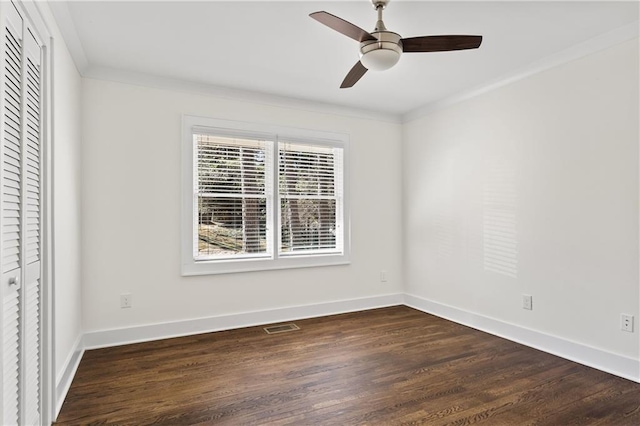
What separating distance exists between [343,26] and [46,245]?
2048mm

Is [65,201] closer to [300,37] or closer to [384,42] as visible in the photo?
[300,37]

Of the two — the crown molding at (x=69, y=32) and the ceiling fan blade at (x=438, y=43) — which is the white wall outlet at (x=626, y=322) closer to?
the ceiling fan blade at (x=438, y=43)

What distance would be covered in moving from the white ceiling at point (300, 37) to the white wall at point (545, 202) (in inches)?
14.1

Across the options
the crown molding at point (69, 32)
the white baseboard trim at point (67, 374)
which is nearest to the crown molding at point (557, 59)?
the crown molding at point (69, 32)

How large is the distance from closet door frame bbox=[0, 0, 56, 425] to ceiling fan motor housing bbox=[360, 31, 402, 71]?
5.77 feet

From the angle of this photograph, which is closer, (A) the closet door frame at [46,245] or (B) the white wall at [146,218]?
(A) the closet door frame at [46,245]

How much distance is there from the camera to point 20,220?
1.76 meters

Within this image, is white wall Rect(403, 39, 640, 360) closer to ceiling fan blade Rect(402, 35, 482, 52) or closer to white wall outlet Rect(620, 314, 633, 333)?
white wall outlet Rect(620, 314, 633, 333)

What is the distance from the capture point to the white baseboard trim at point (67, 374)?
2310mm

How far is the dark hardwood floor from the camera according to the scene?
2.21 meters

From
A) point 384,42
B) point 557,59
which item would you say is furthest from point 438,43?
point 557,59

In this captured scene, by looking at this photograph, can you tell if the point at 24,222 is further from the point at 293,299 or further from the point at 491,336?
the point at 491,336

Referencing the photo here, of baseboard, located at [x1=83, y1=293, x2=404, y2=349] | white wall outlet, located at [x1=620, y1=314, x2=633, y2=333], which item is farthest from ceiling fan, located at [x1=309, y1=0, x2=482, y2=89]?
baseboard, located at [x1=83, y1=293, x2=404, y2=349]

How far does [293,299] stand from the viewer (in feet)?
14.0
